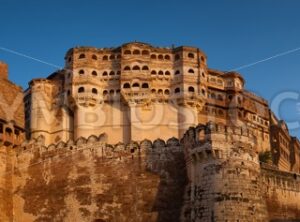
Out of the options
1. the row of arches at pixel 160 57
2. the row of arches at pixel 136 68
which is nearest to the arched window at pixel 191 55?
the row of arches at pixel 160 57

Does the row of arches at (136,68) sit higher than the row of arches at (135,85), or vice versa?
the row of arches at (136,68)

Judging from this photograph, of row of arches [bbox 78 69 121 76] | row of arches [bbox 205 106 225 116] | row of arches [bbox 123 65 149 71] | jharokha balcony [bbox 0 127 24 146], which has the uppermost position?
row of arches [bbox 123 65 149 71]

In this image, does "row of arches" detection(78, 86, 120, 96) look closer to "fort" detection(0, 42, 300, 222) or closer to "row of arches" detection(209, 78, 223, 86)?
"fort" detection(0, 42, 300, 222)

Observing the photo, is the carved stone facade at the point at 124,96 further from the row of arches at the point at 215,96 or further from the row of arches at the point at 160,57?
the row of arches at the point at 215,96

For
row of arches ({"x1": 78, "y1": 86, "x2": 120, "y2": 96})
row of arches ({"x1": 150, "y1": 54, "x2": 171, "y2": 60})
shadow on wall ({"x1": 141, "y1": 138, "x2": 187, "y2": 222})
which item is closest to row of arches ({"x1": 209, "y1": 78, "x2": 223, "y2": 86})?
row of arches ({"x1": 150, "y1": 54, "x2": 171, "y2": 60})

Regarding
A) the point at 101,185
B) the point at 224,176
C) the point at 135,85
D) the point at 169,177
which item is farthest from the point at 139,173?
the point at 135,85

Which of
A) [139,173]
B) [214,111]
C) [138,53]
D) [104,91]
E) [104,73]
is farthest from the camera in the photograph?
[214,111]

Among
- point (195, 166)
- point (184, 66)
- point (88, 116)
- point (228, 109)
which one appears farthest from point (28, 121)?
point (195, 166)

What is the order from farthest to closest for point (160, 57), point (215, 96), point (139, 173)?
point (215, 96) → point (160, 57) → point (139, 173)

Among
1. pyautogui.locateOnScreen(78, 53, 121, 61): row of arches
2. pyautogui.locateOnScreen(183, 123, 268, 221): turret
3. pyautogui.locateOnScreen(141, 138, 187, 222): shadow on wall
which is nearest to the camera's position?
pyautogui.locateOnScreen(183, 123, 268, 221): turret

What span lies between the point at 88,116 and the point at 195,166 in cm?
2804

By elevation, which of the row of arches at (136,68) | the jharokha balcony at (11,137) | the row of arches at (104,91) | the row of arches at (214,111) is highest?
the row of arches at (136,68)

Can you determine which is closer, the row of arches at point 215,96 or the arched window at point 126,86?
the arched window at point 126,86

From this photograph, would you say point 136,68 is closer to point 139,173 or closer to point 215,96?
point 215,96
